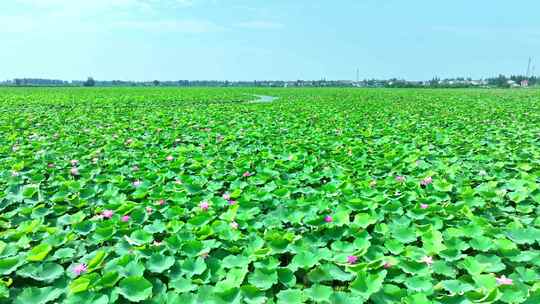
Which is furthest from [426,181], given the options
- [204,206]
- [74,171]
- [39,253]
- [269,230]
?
[74,171]

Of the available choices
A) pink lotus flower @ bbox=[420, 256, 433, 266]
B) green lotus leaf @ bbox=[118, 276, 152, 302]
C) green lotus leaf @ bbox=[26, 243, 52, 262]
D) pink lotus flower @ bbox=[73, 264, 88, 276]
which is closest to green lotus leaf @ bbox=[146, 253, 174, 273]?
green lotus leaf @ bbox=[118, 276, 152, 302]

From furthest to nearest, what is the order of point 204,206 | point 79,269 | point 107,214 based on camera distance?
point 204,206 → point 107,214 → point 79,269

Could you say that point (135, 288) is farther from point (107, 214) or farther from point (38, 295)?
point (107, 214)

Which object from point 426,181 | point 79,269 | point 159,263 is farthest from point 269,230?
Answer: point 426,181

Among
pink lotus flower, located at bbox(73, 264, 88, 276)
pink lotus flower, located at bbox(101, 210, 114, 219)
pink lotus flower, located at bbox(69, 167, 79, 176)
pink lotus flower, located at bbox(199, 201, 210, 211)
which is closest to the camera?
pink lotus flower, located at bbox(73, 264, 88, 276)

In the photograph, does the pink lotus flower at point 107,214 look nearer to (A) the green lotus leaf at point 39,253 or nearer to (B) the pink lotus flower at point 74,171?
(A) the green lotus leaf at point 39,253

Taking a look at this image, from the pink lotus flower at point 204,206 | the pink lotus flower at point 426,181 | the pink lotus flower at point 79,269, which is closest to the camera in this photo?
the pink lotus flower at point 79,269

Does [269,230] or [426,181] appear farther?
[426,181]

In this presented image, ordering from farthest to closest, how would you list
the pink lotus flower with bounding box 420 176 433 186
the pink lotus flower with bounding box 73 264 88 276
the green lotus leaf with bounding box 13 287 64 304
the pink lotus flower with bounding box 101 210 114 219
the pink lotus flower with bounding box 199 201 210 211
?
the pink lotus flower with bounding box 420 176 433 186 < the pink lotus flower with bounding box 199 201 210 211 < the pink lotus flower with bounding box 101 210 114 219 < the pink lotus flower with bounding box 73 264 88 276 < the green lotus leaf with bounding box 13 287 64 304

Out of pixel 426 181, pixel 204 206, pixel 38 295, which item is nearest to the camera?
pixel 38 295

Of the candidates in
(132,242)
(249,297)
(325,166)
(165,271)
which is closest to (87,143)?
(325,166)

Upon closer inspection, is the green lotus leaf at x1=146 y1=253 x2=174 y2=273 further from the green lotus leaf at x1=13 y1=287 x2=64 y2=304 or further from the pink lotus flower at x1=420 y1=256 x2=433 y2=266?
the pink lotus flower at x1=420 y1=256 x2=433 y2=266


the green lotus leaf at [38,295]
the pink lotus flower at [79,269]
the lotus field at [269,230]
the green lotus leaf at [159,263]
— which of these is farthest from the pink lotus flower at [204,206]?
the green lotus leaf at [38,295]

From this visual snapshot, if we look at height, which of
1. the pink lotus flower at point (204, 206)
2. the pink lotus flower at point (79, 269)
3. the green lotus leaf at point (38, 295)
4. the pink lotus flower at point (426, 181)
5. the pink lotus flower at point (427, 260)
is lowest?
the green lotus leaf at point (38, 295)
